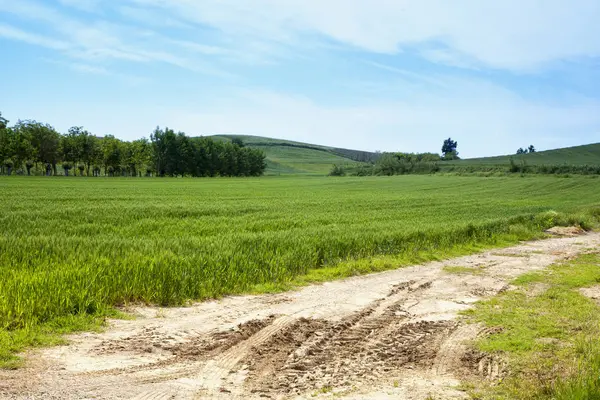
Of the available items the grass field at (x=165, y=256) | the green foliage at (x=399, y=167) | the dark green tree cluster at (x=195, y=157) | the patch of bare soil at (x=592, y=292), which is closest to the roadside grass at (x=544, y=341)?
the patch of bare soil at (x=592, y=292)

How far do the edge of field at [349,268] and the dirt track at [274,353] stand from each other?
1.03 ft

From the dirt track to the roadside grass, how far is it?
36 centimetres

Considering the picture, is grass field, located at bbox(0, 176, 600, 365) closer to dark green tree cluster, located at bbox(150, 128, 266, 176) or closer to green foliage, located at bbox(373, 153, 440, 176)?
green foliage, located at bbox(373, 153, 440, 176)

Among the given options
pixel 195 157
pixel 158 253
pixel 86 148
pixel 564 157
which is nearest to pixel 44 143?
pixel 86 148

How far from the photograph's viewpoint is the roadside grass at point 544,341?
545 centimetres

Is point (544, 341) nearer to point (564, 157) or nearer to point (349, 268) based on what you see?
point (349, 268)

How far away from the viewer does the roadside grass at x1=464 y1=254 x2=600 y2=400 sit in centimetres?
545

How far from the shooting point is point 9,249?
462 inches

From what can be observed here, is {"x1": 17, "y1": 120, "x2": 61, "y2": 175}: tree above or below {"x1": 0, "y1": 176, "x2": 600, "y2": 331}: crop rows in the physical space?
above

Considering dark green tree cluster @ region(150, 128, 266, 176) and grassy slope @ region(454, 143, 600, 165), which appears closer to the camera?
grassy slope @ region(454, 143, 600, 165)

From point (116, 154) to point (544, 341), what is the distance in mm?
111239

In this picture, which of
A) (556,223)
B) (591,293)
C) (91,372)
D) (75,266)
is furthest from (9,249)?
(556,223)

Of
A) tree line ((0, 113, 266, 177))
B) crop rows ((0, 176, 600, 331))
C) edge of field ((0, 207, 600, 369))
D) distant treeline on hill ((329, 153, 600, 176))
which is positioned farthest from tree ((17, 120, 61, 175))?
edge of field ((0, 207, 600, 369))

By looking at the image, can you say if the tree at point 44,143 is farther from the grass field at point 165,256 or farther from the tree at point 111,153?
the grass field at point 165,256
